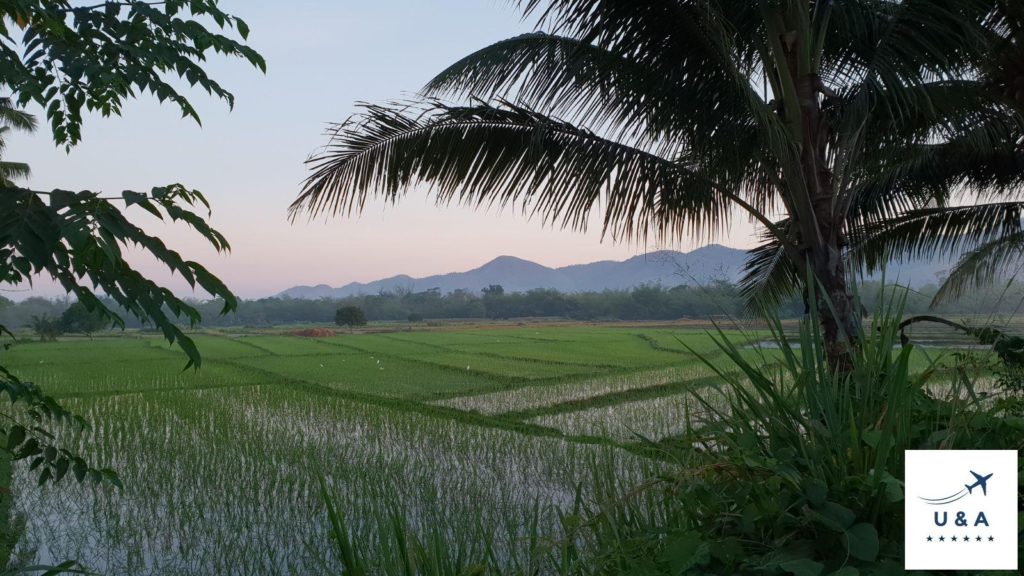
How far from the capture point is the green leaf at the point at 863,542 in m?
1.19

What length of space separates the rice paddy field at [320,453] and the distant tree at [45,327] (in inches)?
480

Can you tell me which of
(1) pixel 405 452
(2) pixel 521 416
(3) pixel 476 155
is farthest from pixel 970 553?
(2) pixel 521 416

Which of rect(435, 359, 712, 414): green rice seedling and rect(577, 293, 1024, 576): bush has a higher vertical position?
rect(577, 293, 1024, 576): bush

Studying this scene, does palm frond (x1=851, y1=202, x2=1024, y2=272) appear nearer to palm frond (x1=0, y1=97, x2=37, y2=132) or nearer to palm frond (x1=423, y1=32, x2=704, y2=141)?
palm frond (x1=423, y1=32, x2=704, y2=141)

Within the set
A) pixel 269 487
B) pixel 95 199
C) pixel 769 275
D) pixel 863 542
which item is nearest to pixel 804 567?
pixel 863 542

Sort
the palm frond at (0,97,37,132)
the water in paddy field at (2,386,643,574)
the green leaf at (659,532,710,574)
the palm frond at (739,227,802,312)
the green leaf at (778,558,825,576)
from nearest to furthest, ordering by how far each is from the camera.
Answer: the green leaf at (778,558,825,576)
the green leaf at (659,532,710,574)
the water in paddy field at (2,386,643,574)
the palm frond at (739,227,802,312)
the palm frond at (0,97,37,132)

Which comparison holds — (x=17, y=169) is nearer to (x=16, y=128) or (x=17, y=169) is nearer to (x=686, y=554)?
(x=16, y=128)

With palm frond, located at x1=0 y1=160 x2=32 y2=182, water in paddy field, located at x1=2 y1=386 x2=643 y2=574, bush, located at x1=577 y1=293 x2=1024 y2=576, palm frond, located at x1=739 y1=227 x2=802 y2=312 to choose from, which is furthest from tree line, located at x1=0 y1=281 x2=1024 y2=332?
bush, located at x1=577 y1=293 x2=1024 y2=576

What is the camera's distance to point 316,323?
125ft

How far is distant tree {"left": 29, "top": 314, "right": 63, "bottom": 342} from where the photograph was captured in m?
23.6

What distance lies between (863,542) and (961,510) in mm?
225

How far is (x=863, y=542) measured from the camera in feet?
3.99

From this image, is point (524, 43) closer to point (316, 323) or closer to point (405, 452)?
point (405, 452)

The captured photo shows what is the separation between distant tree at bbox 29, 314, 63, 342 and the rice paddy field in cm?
1220
